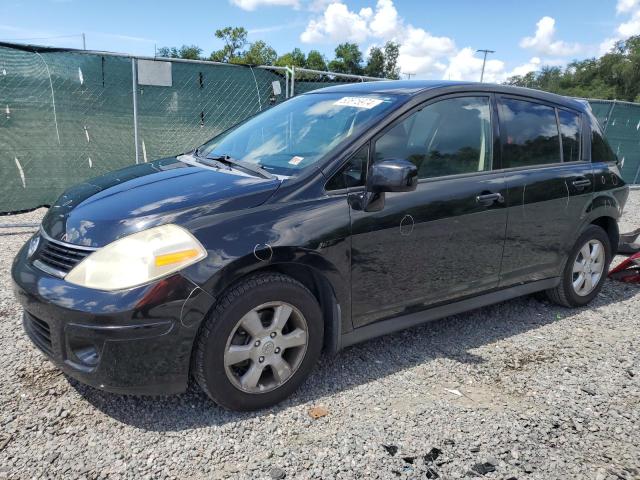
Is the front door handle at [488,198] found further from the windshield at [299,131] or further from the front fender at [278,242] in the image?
the front fender at [278,242]

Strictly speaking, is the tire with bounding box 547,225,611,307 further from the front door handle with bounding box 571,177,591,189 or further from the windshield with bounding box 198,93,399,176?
the windshield with bounding box 198,93,399,176

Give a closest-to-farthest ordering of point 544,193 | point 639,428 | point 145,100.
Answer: point 639,428 < point 544,193 < point 145,100

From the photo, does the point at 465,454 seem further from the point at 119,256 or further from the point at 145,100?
the point at 145,100

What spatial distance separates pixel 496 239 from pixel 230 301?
2038 millimetres

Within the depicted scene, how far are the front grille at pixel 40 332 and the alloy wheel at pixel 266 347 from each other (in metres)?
0.88

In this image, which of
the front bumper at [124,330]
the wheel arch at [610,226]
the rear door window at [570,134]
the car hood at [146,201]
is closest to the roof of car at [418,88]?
the rear door window at [570,134]

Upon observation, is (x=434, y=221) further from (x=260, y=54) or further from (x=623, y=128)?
(x=260, y=54)

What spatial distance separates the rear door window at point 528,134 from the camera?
3.73m

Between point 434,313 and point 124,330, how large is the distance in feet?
6.62

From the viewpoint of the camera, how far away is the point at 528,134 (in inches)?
153

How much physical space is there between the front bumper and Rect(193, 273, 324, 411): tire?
0.37 feet

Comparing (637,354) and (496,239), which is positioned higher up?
(496,239)

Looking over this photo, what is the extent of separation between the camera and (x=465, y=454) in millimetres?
2533

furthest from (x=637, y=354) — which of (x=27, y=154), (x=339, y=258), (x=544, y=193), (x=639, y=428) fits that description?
(x=27, y=154)
